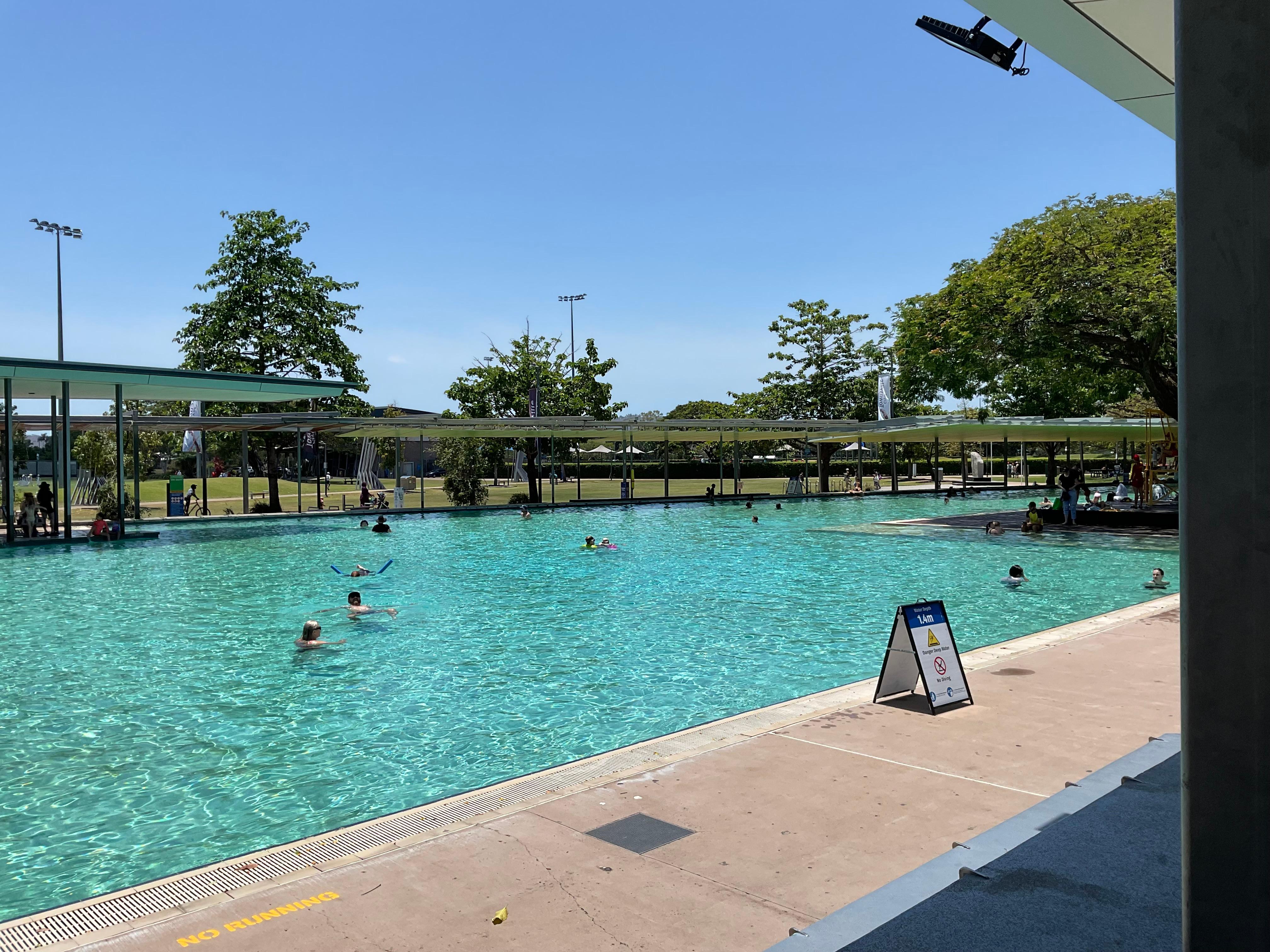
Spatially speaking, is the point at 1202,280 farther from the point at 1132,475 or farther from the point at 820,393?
the point at 820,393

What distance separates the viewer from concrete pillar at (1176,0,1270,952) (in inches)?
74.2

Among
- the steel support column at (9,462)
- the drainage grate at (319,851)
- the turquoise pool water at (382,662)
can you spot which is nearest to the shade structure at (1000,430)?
the turquoise pool water at (382,662)

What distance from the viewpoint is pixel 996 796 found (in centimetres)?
534

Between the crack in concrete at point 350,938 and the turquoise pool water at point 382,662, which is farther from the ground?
the crack in concrete at point 350,938

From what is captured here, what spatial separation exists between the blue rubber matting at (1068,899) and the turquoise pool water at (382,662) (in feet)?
12.9

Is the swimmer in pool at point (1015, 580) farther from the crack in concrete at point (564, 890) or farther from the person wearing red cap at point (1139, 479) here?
the person wearing red cap at point (1139, 479)

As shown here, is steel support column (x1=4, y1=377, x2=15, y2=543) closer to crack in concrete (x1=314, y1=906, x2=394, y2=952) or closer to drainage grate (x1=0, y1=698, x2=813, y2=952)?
drainage grate (x1=0, y1=698, x2=813, y2=952)

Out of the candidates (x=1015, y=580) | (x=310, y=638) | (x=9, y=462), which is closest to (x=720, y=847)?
(x=310, y=638)

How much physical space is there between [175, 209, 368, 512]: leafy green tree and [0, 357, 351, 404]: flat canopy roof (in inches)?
357

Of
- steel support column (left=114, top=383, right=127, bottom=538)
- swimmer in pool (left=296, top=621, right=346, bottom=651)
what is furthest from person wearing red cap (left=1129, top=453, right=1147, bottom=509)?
steel support column (left=114, top=383, right=127, bottom=538)

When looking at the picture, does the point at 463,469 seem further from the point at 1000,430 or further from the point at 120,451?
the point at 1000,430

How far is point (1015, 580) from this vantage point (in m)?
15.9

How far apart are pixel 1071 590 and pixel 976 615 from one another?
3.18 metres

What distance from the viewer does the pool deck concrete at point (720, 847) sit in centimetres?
382
